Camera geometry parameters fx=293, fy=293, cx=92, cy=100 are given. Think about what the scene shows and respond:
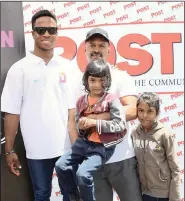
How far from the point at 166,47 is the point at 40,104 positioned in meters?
1.24

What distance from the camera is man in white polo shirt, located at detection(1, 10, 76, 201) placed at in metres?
2.00

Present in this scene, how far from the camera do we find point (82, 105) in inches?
71.9

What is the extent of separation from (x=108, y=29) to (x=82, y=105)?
971mm

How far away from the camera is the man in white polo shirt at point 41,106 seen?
6.57ft

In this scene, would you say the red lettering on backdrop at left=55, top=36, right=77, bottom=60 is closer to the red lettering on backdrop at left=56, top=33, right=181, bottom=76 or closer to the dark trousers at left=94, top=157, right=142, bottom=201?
the red lettering on backdrop at left=56, top=33, right=181, bottom=76

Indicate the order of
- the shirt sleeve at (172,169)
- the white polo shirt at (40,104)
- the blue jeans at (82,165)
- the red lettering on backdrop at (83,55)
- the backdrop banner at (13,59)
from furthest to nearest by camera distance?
the red lettering on backdrop at (83,55)
the backdrop banner at (13,59)
the white polo shirt at (40,104)
the shirt sleeve at (172,169)
the blue jeans at (82,165)

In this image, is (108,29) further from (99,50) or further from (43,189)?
(43,189)

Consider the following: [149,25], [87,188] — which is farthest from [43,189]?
[149,25]

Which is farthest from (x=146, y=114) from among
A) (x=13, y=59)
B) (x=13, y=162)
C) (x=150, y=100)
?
(x=13, y=59)

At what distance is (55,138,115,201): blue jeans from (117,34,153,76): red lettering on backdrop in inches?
36.7

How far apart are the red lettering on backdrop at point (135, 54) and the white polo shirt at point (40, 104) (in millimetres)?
676

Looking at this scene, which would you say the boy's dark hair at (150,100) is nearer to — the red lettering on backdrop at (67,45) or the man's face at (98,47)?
the man's face at (98,47)

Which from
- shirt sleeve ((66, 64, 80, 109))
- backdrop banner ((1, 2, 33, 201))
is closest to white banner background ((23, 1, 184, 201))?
backdrop banner ((1, 2, 33, 201))

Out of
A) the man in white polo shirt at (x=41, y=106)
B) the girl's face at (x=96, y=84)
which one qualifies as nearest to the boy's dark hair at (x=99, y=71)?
the girl's face at (x=96, y=84)
